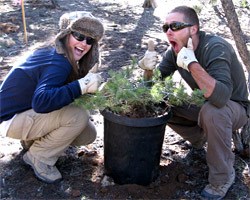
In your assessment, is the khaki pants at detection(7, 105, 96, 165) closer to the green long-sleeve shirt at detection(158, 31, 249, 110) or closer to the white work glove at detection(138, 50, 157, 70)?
the white work glove at detection(138, 50, 157, 70)

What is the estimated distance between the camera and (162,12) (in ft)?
9.89

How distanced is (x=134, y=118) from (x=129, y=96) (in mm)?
162

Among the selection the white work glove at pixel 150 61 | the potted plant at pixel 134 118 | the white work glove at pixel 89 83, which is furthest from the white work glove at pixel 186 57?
the white work glove at pixel 89 83

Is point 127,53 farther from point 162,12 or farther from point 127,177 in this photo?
point 127,177

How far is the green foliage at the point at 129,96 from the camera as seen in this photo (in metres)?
2.37

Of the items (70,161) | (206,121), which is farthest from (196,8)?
(70,161)

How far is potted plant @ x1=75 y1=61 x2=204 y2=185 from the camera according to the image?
240 cm

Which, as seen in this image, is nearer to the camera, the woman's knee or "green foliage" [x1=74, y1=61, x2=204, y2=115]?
"green foliage" [x1=74, y1=61, x2=204, y2=115]

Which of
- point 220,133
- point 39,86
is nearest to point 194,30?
point 220,133

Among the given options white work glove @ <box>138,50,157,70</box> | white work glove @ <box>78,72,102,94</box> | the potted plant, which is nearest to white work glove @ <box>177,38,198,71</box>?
the potted plant

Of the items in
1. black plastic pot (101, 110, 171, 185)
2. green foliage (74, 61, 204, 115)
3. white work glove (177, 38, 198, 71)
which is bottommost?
black plastic pot (101, 110, 171, 185)

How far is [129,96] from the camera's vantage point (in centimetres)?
238

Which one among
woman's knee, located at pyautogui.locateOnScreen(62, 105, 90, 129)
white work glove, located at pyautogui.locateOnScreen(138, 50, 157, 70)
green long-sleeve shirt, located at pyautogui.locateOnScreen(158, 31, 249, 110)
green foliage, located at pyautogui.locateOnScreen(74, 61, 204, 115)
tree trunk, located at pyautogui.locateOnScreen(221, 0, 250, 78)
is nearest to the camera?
green foliage, located at pyautogui.locateOnScreen(74, 61, 204, 115)

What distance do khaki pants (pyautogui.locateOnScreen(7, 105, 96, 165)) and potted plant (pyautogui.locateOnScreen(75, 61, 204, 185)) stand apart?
20 centimetres
